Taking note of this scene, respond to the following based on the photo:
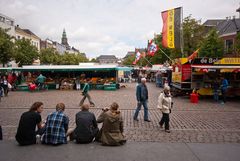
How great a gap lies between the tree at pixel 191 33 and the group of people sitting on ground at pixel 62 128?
2845cm

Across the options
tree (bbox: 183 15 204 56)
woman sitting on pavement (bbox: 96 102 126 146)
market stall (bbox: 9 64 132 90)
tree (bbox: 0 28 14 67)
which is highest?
tree (bbox: 183 15 204 56)

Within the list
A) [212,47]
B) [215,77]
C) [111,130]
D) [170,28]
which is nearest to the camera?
[111,130]

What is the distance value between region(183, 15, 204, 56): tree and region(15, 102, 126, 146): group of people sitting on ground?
2845 cm

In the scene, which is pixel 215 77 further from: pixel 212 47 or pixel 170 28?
pixel 212 47

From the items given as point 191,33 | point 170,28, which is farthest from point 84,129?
point 191,33

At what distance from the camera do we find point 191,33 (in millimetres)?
32594

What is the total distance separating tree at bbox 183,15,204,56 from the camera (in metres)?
32.3

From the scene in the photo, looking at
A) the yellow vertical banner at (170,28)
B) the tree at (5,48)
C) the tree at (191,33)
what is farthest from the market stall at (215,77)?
the tree at (5,48)

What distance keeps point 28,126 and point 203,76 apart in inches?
547

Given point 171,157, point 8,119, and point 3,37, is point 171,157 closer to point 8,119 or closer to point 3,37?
point 8,119

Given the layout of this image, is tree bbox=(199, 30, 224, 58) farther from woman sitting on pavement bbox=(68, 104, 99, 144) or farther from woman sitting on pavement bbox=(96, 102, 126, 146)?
woman sitting on pavement bbox=(68, 104, 99, 144)

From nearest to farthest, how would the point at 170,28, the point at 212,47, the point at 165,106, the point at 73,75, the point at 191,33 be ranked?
the point at 165,106 → the point at 170,28 → the point at 73,75 → the point at 191,33 → the point at 212,47

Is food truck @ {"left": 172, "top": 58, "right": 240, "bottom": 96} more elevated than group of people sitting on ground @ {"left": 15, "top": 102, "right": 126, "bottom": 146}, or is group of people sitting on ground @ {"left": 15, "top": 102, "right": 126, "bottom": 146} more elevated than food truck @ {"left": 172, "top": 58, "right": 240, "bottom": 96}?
food truck @ {"left": 172, "top": 58, "right": 240, "bottom": 96}

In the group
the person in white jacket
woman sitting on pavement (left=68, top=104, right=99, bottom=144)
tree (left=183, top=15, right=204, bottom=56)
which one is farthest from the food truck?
tree (left=183, top=15, right=204, bottom=56)
